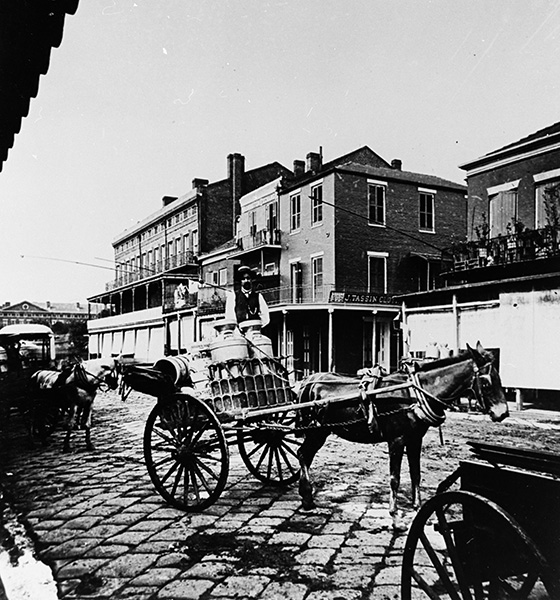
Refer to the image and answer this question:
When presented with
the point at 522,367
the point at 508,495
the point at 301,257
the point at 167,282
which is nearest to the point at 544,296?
the point at 522,367

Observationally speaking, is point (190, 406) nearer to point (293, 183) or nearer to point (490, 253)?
point (490, 253)

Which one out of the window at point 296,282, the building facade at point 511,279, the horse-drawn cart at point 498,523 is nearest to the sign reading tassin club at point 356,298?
the window at point 296,282

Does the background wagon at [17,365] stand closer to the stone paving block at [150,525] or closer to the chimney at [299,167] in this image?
the stone paving block at [150,525]

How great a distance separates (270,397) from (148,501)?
196cm

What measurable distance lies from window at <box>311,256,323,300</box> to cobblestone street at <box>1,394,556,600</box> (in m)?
16.5

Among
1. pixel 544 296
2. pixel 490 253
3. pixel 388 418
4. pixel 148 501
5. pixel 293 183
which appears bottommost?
pixel 148 501

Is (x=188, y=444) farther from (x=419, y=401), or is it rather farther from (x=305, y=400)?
(x=419, y=401)

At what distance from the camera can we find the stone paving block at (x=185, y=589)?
12.3 ft

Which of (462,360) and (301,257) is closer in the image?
(462,360)

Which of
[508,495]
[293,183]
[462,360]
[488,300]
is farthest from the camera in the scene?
[293,183]

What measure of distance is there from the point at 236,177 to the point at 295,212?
29.0ft

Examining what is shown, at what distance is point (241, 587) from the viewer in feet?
12.8

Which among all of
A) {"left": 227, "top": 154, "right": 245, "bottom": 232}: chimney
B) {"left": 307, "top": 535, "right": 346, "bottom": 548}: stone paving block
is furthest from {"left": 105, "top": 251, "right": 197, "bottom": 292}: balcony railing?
{"left": 307, "top": 535, "right": 346, "bottom": 548}: stone paving block

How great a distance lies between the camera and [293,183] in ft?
91.1
